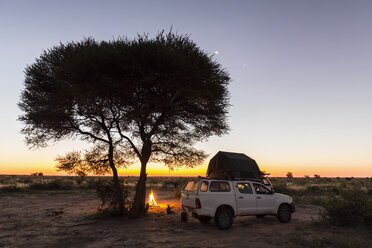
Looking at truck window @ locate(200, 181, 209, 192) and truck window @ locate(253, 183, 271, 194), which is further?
truck window @ locate(253, 183, 271, 194)

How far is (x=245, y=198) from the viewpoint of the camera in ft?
43.4

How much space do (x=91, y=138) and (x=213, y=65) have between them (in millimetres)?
8621

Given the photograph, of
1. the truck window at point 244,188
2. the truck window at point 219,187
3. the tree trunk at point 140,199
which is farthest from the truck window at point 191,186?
the tree trunk at point 140,199

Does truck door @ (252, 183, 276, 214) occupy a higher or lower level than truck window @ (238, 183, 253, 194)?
lower

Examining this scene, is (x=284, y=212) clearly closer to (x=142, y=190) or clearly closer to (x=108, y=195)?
(x=142, y=190)

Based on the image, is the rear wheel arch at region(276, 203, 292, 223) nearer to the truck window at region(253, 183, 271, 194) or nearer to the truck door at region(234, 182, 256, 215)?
the truck window at region(253, 183, 271, 194)

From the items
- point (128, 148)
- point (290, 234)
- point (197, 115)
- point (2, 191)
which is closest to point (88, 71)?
point (128, 148)

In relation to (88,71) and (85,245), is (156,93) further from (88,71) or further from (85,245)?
(85,245)

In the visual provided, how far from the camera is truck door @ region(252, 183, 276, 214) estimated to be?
13625 mm

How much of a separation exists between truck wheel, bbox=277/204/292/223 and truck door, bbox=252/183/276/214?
52 cm

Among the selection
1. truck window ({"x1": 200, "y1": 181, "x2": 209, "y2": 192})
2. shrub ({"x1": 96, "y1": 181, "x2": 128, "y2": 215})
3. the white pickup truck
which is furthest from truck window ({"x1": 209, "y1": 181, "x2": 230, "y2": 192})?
shrub ({"x1": 96, "y1": 181, "x2": 128, "y2": 215})

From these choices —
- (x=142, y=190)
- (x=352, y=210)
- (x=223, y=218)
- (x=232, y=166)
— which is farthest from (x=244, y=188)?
(x=142, y=190)

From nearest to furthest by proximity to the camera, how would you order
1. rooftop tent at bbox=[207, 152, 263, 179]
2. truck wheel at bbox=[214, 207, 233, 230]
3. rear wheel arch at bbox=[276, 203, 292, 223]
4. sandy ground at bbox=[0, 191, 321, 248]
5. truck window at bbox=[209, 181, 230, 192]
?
sandy ground at bbox=[0, 191, 321, 248] < truck wheel at bbox=[214, 207, 233, 230] < truck window at bbox=[209, 181, 230, 192] < rear wheel arch at bbox=[276, 203, 292, 223] < rooftop tent at bbox=[207, 152, 263, 179]

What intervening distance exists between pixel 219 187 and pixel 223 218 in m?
1.36
